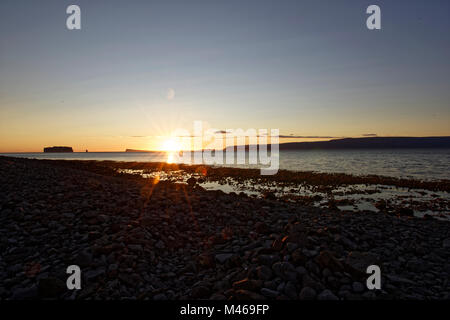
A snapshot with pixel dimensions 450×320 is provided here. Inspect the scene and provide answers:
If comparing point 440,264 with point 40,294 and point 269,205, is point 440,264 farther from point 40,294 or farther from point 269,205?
point 40,294

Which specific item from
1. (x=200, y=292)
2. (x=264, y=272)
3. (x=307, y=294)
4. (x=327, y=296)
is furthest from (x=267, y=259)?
(x=200, y=292)

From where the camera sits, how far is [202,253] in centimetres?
725

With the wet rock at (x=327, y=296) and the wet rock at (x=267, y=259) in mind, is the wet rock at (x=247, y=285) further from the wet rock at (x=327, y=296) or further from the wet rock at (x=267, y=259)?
the wet rock at (x=327, y=296)

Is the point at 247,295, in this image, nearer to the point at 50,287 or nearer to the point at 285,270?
the point at 285,270

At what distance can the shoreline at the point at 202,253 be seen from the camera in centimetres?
525

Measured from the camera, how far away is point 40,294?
511 cm

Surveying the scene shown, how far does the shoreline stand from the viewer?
207 inches

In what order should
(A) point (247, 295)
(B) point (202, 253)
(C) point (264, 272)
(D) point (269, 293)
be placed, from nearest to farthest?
(A) point (247, 295) → (D) point (269, 293) → (C) point (264, 272) → (B) point (202, 253)

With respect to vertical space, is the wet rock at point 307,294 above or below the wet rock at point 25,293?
above

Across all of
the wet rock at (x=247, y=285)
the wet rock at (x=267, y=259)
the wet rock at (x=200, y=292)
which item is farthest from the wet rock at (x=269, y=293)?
the wet rock at (x=200, y=292)

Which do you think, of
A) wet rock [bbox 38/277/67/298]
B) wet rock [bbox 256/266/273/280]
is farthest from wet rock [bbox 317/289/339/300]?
wet rock [bbox 38/277/67/298]

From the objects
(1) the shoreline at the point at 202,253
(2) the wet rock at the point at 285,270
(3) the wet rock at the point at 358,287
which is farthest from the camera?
(2) the wet rock at the point at 285,270

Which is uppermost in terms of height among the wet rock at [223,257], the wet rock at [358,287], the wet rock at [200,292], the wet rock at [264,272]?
the wet rock at [264,272]
